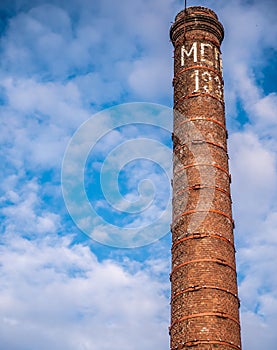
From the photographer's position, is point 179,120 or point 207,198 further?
point 179,120

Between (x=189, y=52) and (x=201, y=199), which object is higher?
(x=189, y=52)

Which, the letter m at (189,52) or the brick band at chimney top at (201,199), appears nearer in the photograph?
the brick band at chimney top at (201,199)

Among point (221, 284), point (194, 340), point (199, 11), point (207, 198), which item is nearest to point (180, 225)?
point (207, 198)

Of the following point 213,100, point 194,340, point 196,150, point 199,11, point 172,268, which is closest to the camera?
point 194,340

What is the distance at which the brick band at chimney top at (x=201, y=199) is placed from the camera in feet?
54.6

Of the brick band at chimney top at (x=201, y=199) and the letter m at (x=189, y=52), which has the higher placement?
the letter m at (x=189, y=52)

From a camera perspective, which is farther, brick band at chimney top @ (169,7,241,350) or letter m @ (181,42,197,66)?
letter m @ (181,42,197,66)

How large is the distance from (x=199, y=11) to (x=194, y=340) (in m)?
14.5

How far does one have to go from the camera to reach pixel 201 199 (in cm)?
1872

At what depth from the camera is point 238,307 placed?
57.7 feet

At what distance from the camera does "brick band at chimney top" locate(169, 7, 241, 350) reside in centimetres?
1666

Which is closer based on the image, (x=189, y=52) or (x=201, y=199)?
(x=201, y=199)

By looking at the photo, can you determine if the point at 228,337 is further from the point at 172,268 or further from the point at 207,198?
the point at 207,198

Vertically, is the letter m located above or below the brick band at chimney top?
above
